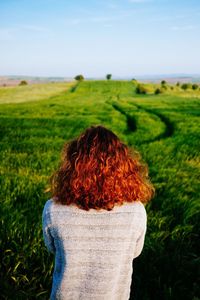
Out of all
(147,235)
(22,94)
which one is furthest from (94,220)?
(22,94)

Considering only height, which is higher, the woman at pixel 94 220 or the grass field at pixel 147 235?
the woman at pixel 94 220

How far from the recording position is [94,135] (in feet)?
6.50

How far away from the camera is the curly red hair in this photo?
196cm

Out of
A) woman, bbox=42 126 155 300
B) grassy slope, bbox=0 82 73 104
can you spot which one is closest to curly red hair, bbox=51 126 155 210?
woman, bbox=42 126 155 300

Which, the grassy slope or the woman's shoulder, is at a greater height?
the woman's shoulder

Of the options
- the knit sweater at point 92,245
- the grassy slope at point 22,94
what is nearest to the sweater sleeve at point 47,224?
the knit sweater at point 92,245

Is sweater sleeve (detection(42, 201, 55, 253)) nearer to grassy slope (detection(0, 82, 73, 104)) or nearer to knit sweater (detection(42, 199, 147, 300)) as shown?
knit sweater (detection(42, 199, 147, 300))

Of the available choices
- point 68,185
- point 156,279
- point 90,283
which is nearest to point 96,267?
point 90,283

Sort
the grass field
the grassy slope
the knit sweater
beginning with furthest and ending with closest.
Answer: the grassy slope < the grass field < the knit sweater

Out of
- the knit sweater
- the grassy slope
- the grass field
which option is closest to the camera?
the knit sweater

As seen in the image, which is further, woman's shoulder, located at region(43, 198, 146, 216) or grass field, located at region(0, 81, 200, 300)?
grass field, located at region(0, 81, 200, 300)

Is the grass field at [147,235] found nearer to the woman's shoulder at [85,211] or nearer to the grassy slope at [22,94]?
the woman's shoulder at [85,211]

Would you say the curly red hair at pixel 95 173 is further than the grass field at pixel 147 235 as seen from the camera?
No

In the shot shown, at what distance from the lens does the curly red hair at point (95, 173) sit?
196 cm
